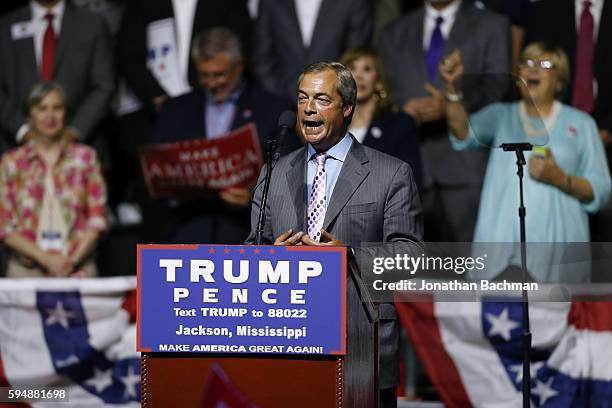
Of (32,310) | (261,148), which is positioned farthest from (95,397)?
(261,148)

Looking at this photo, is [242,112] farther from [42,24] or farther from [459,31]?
[42,24]

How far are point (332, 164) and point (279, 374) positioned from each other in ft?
3.25

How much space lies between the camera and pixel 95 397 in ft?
21.0

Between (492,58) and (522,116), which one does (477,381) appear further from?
(492,58)

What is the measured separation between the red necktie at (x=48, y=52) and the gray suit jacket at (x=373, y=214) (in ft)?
12.4

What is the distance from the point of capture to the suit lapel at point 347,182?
4.59 m

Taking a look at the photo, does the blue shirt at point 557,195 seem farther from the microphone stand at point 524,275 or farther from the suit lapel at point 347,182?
the suit lapel at point 347,182

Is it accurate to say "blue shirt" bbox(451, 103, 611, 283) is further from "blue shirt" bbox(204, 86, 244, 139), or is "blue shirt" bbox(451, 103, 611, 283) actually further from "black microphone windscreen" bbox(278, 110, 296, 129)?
"black microphone windscreen" bbox(278, 110, 296, 129)

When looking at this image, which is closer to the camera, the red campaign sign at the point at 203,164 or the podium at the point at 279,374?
the podium at the point at 279,374

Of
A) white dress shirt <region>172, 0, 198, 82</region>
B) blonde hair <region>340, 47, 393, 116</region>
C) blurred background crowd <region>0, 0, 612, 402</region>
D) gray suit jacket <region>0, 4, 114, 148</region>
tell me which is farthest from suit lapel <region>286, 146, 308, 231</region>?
gray suit jacket <region>0, 4, 114, 148</region>

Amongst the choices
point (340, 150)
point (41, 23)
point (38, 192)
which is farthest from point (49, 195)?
point (340, 150)

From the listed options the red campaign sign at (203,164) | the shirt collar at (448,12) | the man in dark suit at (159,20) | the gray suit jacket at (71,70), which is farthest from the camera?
the gray suit jacket at (71,70)

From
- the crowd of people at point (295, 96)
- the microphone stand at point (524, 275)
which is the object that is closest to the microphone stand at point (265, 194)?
the microphone stand at point (524, 275)

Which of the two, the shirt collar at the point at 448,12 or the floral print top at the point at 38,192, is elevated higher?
the shirt collar at the point at 448,12
